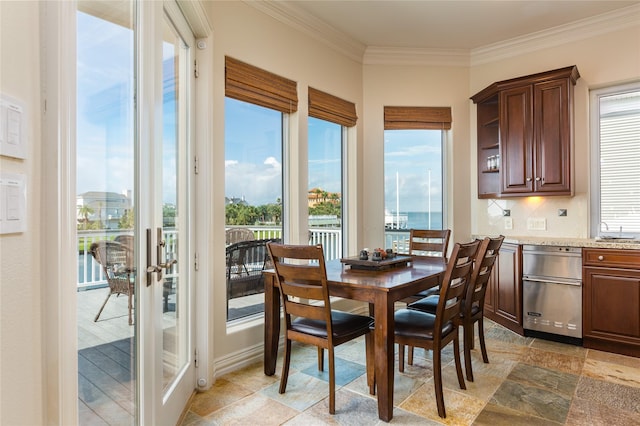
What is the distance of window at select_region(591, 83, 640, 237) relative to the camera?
11.8ft

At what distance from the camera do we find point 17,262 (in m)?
0.83

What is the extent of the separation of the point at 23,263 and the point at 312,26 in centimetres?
344

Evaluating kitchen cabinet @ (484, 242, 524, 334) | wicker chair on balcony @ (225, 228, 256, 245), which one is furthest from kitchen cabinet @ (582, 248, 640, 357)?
wicker chair on balcony @ (225, 228, 256, 245)

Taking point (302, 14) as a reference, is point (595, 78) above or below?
below

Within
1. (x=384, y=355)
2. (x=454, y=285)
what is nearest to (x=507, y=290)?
(x=454, y=285)

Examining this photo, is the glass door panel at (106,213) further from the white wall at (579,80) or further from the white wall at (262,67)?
the white wall at (579,80)

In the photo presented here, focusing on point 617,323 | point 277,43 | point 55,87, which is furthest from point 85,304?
point 617,323

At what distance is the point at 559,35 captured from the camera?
3.89 meters

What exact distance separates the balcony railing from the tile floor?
3.13 ft

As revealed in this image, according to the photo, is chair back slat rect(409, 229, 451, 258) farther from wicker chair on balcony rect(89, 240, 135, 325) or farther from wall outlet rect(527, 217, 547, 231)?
wicker chair on balcony rect(89, 240, 135, 325)

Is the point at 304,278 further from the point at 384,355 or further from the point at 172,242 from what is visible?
the point at 172,242

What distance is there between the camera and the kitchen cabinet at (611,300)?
309cm

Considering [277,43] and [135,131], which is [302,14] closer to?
[277,43]

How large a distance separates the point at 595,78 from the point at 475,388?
3.21 metres
